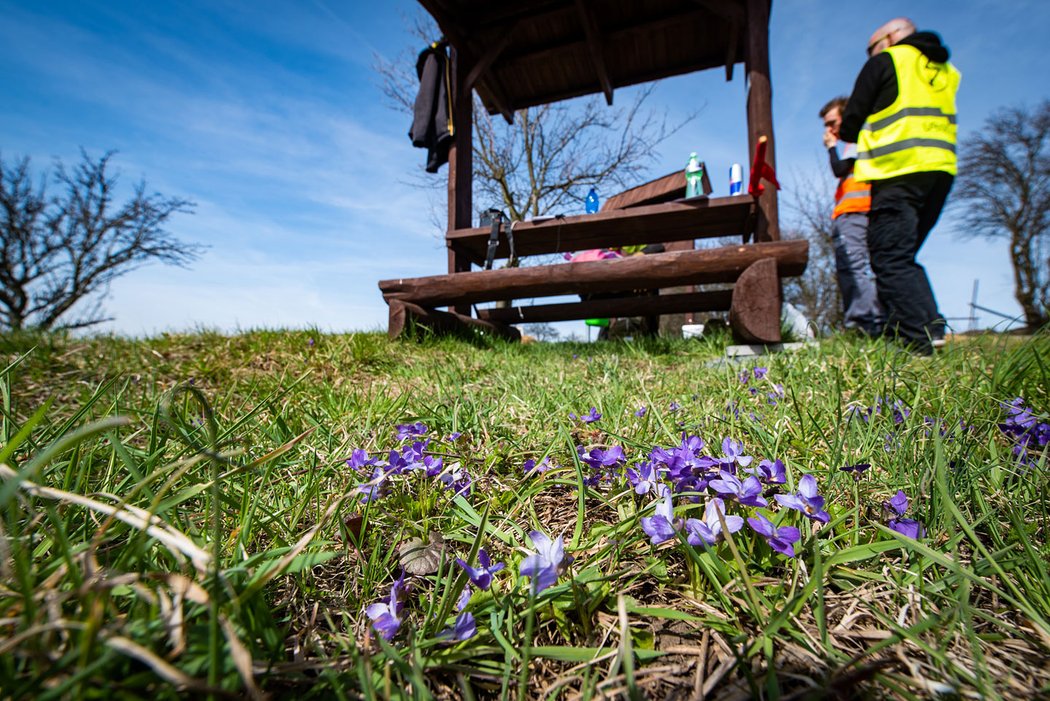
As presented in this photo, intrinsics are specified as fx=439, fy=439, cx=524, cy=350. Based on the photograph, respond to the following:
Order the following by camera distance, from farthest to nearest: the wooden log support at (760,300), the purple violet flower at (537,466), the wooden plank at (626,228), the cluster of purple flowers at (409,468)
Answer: the wooden plank at (626,228)
the wooden log support at (760,300)
the purple violet flower at (537,466)
the cluster of purple flowers at (409,468)

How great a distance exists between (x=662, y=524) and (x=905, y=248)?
13.4 feet

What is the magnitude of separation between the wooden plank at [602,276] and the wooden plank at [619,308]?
0.87 meters

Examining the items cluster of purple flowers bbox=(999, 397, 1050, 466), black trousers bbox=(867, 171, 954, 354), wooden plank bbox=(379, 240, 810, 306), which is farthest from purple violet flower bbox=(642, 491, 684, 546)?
black trousers bbox=(867, 171, 954, 354)

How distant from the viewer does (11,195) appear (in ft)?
28.7

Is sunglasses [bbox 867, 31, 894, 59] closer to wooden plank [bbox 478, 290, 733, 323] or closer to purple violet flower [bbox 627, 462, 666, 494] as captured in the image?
wooden plank [bbox 478, 290, 733, 323]

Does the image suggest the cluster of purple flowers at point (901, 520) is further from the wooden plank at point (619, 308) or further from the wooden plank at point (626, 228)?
the wooden plank at point (626, 228)

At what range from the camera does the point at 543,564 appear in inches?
25.7

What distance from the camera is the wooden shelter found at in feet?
11.9

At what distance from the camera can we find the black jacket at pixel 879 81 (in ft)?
11.7

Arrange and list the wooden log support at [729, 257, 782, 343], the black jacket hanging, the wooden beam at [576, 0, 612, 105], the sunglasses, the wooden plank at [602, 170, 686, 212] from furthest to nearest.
Answer: the wooden plank at [602, 170, 686, 212] < the black jacket hanging < the wooden beam at [576, 0, 612, 105] < the sunglasses < the wooden log support at [729, 257, 782, 343]

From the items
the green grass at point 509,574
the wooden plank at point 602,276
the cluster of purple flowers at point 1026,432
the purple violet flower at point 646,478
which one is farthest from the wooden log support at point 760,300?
the purple violet flower at point 646,478

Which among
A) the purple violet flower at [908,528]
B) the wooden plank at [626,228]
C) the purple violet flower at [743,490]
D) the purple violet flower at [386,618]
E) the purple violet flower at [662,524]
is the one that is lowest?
the purple violet flower at [386,618]

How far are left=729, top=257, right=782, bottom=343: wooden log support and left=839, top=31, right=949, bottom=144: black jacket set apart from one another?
168cm

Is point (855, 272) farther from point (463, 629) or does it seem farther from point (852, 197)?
point (463, 629)
